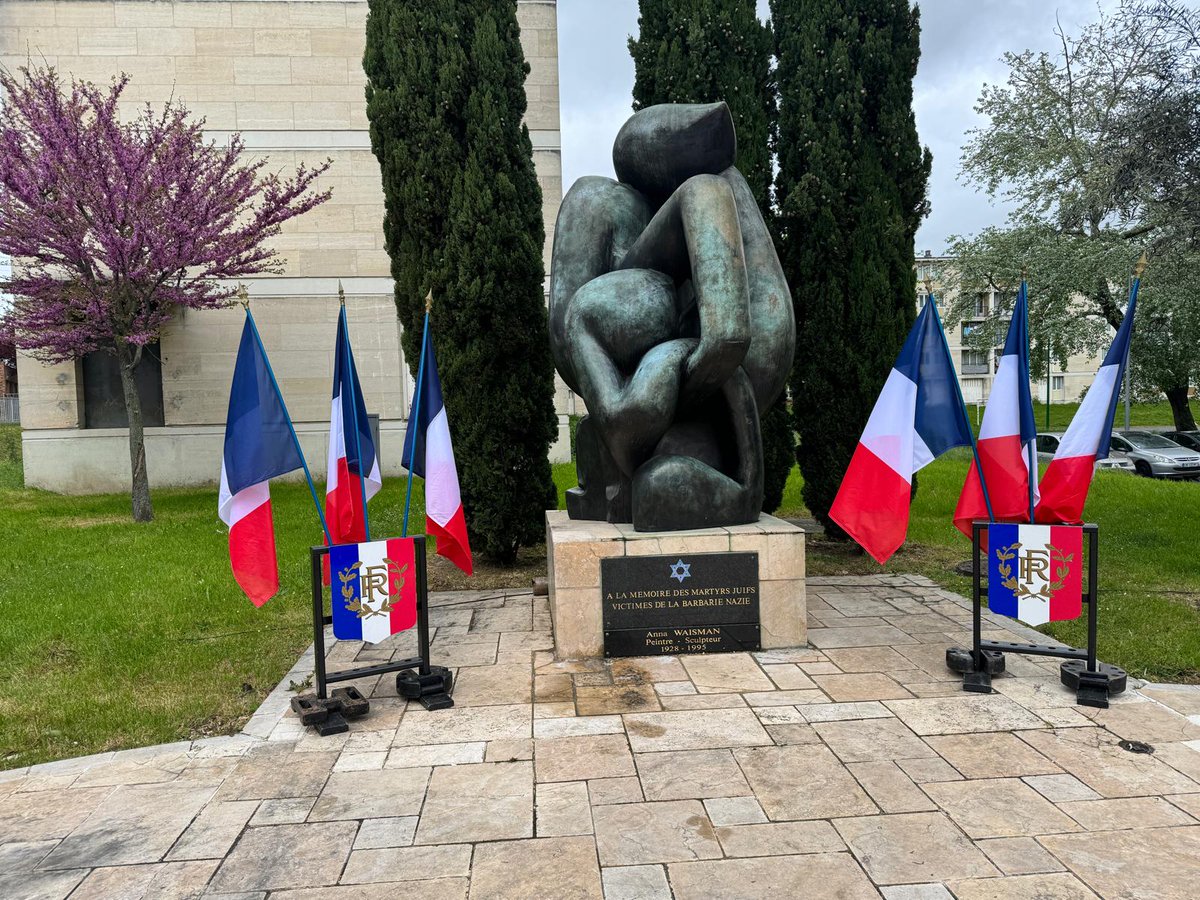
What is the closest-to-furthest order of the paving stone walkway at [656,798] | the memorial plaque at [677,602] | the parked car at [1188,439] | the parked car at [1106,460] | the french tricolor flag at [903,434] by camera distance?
the paving stone walkway at [656,798]
the french tricolor flag at [903,434]
the memorial plaque at [677,602]
the parked car at [1106,460]
the parked car at [1188,439]

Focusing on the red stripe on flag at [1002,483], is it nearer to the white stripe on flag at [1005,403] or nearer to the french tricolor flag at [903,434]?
the white stripe on flag at [1005,403]

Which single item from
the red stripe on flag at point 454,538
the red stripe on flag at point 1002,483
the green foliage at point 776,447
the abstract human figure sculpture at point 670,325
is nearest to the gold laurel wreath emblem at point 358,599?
the red stripe on flag at point 454,538

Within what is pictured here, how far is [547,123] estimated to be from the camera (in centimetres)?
1484

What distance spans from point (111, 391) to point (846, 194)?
12.9 meters

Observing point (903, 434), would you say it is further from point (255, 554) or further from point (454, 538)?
point (255, 554)

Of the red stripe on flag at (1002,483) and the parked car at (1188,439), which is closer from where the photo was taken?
the red stripe on flag at (1002,483)

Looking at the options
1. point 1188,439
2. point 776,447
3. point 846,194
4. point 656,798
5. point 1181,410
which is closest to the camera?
point 656,798

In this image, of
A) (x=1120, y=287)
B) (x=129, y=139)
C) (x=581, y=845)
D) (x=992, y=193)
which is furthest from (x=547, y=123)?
(x=581, y=845)

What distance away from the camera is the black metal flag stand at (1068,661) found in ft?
12.9

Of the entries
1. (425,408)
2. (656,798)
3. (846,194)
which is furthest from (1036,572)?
(846,194)

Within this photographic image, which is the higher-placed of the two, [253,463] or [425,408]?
[425,408]

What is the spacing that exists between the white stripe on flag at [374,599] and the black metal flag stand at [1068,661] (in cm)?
293

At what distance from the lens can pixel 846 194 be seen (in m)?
8.27

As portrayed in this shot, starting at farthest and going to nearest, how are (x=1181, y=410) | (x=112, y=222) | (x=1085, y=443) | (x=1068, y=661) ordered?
(x=1181, y=410) < (x=112, y=222) < (x=1068, y=661) < (x=1085, y=443)
